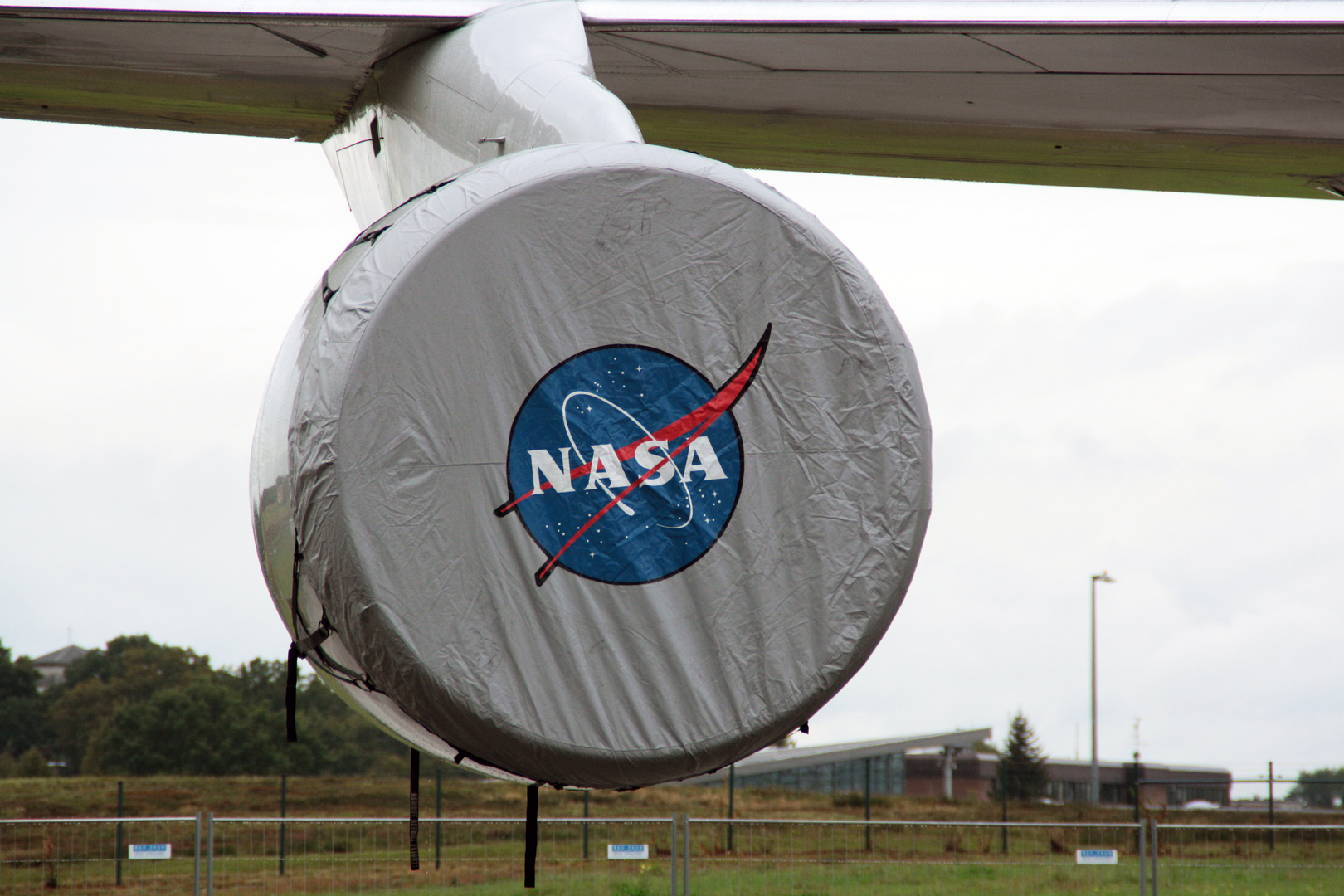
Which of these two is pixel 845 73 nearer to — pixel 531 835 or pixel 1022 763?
pixel 531 835

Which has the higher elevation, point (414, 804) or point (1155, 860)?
point (414, 804)

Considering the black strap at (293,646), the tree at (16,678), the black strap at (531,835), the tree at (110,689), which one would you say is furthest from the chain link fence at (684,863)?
the tree at (16,678)

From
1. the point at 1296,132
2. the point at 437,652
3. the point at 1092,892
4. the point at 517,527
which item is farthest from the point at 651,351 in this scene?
the point at 1092,892

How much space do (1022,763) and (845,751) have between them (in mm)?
9841

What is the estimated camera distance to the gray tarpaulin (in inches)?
116

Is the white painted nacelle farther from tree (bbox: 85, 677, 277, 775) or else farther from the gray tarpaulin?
tree (bbox: 85, 677, 277, 775)

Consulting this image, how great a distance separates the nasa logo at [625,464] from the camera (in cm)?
306

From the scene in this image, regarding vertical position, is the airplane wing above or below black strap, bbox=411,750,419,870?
above

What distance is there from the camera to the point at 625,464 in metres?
3.11

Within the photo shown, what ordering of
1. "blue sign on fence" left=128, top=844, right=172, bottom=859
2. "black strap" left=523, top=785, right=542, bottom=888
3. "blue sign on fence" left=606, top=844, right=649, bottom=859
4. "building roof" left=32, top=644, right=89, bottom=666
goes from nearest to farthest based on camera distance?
"black strap" left=523, top=785, right=542, bottom=888
"blue sign on fence" left=128, top=844, right=172, bottom=859
"blue sign on fence" left=606, top=844, right=649, bottom=859
"building roof" left=32, top=644, right=89, bottom=666

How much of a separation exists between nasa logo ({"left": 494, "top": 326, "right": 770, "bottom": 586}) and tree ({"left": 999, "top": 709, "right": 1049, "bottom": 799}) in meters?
35.1

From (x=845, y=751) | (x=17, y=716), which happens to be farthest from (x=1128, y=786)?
(x=17, y=716)

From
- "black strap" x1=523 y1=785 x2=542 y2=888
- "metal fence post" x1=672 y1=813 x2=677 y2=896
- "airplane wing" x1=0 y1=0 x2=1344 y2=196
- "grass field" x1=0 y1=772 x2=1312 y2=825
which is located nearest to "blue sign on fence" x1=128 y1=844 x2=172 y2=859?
"metal fence post" x1=672 y1=813 x2=677 y2=896

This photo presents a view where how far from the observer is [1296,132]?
5352mm
